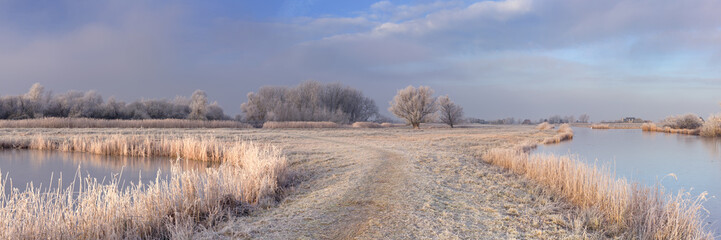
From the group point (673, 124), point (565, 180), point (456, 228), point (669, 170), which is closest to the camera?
point (456, 228)

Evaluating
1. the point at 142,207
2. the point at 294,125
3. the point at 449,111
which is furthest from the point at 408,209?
the point at 449,111

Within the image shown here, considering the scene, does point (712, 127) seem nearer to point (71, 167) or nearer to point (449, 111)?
point (449, 111)

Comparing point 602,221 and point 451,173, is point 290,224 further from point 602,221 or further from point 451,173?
point 451,173

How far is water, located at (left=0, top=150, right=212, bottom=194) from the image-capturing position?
12.1 metres

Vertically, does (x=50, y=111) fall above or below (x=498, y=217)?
above

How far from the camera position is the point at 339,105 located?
6675 centimetres

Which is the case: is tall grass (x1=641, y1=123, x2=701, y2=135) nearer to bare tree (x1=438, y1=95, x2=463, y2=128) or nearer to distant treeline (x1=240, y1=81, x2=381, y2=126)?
bare tree (x1=438, y1=95, x2=463, y2=128)

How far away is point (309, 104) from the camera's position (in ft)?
204

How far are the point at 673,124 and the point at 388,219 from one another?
168 feet

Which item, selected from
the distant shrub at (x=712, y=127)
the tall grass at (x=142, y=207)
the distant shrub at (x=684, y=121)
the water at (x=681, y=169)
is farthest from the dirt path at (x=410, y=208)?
Result: the distant shrub at (x=684, y=121)

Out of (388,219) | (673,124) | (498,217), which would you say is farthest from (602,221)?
(673,124)

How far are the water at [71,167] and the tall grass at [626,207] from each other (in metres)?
11.2

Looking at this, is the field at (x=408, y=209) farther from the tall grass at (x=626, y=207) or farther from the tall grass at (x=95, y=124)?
the tall grass at (x=95, y=124)

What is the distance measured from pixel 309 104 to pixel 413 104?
22925 millimetres
